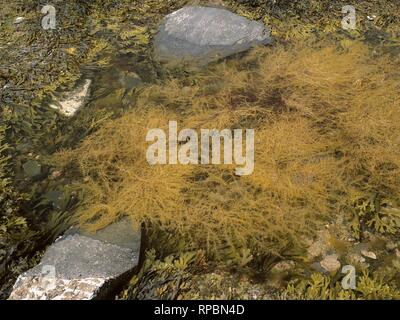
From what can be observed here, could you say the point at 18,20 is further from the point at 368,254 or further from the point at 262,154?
the point at 368,254

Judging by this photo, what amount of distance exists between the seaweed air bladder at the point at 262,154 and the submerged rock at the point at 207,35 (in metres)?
0.26

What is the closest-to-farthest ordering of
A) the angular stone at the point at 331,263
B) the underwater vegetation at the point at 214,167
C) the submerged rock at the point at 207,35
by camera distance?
the angular stone at the point at 331,263 → the underwater vegetation at the point at 214,167 → the submerged rock at the point at 207,35

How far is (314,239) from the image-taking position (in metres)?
3.18

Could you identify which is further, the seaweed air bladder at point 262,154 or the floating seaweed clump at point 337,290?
the seaweed air bladder at point 262,154

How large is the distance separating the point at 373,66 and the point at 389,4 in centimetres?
160

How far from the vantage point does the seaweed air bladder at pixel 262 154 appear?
327cm

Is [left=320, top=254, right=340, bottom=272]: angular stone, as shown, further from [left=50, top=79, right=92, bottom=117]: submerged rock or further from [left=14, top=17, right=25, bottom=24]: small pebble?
[left=14, top=17, right=25, bottom=24]: small pebble

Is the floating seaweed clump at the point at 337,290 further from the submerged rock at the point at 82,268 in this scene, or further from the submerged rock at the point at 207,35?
the submerged rock at the point at 207,35

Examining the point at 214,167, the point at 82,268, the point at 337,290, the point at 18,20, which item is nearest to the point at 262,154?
the point at 214,167

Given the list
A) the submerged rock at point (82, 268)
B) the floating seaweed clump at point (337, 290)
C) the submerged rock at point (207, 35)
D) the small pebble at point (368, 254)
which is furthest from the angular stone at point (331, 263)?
the submerged rock at point (207, 35)

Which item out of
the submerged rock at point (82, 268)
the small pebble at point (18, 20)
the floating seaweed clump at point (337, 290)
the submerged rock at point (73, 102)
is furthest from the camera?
the small pebble at point (18, 20)

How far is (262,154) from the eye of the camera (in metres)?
3.69

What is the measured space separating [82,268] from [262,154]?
175 cm

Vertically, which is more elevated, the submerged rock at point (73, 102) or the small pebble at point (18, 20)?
the small pebble at point (18, 20)
